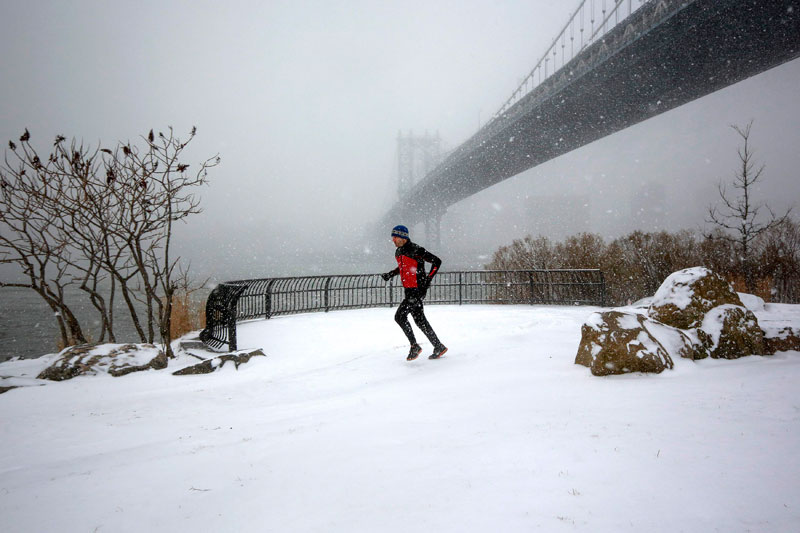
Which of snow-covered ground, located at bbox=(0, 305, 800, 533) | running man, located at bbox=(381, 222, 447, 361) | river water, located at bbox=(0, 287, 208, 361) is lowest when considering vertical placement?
river water, located at bbox=(0, 287, 208, 361)

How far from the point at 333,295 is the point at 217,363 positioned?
709 cm

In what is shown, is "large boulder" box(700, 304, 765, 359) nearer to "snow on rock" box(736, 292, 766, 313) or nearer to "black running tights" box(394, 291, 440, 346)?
"snow on rock" box(736, 292, 766, 313)

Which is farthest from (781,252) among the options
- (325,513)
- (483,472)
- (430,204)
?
(430,204)

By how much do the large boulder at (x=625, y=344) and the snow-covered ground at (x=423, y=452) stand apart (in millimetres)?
175

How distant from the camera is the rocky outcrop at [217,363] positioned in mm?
5410

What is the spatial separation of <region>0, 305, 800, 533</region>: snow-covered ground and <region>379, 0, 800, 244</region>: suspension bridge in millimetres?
23080

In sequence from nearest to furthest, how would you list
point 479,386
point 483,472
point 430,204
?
point 483,472, point 479,386, point 430,204

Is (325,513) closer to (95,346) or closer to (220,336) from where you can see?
(95,346)

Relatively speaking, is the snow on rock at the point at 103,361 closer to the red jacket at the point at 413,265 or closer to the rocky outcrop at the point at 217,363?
the rocky outcrop at the point at 217,363

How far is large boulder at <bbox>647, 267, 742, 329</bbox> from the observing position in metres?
4.75

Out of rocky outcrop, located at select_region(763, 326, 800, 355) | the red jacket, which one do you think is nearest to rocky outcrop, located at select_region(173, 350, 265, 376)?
the red jacket

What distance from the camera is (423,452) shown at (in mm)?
2588

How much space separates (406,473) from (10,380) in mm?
5510

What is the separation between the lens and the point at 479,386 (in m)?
4.00
